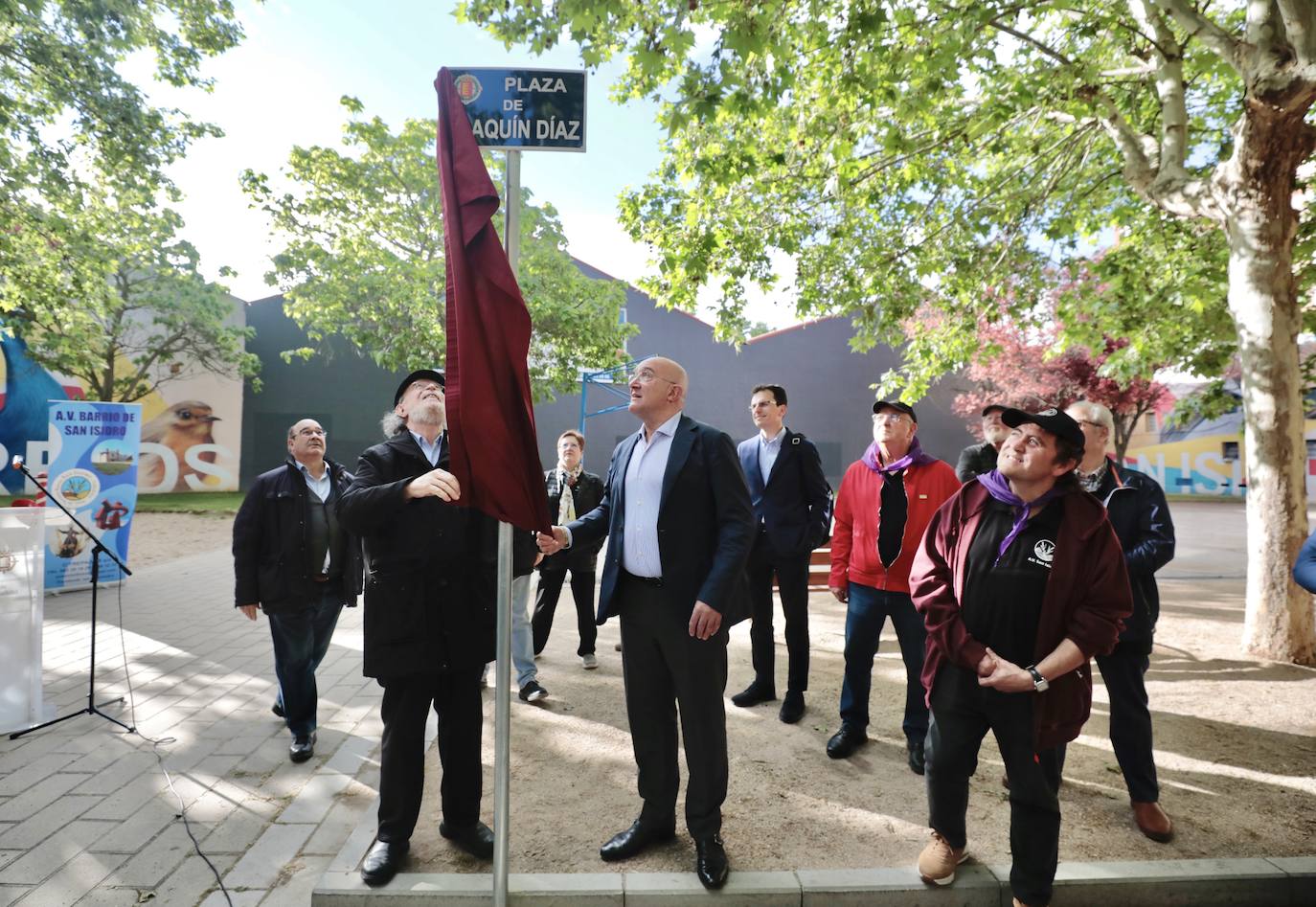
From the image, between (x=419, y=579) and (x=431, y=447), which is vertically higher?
(x=431, y=447)

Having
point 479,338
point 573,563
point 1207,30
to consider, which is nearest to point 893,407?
point 479,338

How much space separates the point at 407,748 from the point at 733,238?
7334mm

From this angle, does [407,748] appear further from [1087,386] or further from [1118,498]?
[1087,386]

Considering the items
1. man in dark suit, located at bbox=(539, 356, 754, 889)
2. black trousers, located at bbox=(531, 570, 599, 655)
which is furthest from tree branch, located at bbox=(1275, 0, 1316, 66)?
black trousers, located at bbox=(531, 570, 599, 655)

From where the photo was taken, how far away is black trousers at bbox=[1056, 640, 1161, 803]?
3.31 metres

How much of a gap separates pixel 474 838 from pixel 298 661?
1911mm

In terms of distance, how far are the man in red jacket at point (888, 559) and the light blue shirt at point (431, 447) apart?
2485mm

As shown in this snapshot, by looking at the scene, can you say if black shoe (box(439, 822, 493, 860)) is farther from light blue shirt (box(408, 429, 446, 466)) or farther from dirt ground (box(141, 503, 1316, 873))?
light blue shirt (box(408, 429, 446, 466))

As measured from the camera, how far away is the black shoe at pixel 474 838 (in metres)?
3.00

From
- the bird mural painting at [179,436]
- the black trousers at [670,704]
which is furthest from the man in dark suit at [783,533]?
the bird mural painting at [179,436]

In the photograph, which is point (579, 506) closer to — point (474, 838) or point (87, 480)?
point (474, 838)

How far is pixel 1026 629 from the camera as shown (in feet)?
8.63

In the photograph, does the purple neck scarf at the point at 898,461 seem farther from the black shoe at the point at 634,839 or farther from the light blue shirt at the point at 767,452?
the black shoe at the point at 634,839

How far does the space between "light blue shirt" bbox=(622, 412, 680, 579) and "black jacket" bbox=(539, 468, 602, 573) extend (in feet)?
8.38
